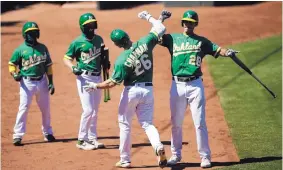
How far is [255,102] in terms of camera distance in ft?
43.4

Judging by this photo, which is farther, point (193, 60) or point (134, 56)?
point (193, 60)

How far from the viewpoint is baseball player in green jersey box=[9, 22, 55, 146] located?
1051 centimetres

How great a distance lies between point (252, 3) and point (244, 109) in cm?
1434

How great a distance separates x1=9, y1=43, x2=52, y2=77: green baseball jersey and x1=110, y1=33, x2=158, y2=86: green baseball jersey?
2144 mm

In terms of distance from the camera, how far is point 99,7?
89.2ft

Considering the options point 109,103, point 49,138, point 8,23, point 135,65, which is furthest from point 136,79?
point 8,23

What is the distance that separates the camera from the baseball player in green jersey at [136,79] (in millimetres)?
8867

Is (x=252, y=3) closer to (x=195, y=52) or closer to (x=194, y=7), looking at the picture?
(x=194, y=7)

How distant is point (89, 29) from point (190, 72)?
2091mm

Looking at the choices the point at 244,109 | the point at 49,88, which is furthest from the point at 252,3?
the point at 49,88

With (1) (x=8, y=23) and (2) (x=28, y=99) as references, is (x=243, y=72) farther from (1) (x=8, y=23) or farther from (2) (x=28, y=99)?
(1) (x=8, y=23)

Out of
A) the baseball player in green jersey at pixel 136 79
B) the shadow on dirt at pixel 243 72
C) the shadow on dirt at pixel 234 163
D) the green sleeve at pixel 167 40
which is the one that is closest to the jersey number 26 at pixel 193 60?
the green sleeve at pixel 167 40

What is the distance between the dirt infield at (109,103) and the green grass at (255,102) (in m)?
0.25

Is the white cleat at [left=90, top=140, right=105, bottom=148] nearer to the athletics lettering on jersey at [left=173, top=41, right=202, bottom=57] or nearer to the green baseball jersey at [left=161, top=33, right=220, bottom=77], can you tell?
the green baseball jersey at [left=161, top=33, right=220, bottom=77]
